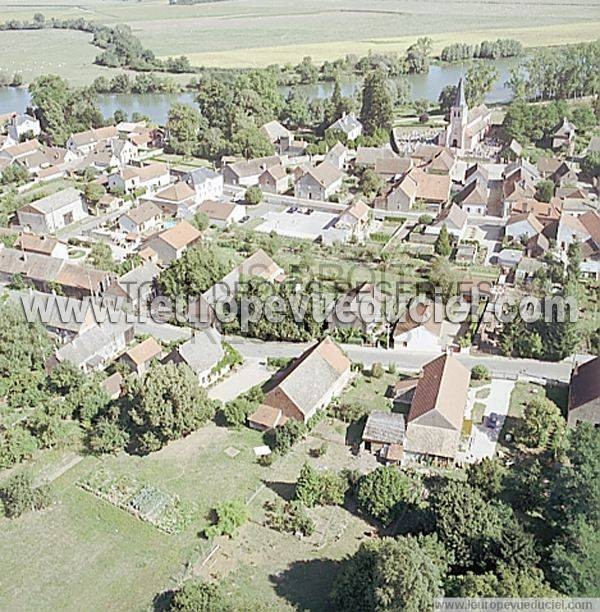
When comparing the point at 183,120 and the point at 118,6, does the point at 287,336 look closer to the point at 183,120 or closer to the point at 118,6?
the point at 183,120

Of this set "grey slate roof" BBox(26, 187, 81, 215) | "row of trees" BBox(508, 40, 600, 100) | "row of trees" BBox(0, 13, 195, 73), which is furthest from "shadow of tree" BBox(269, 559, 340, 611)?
"row of trees" BBox(0, 13, 195, 73)

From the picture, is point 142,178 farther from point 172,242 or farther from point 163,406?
point 163,406

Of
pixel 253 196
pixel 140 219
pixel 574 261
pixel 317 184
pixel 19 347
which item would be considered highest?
pixel 317 184

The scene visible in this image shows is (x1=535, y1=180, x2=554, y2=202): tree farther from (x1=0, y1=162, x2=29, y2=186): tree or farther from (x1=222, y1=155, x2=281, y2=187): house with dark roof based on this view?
(x1=0, y1=162, x2=29, y2=186): tree

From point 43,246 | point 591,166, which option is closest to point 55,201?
point 43,246

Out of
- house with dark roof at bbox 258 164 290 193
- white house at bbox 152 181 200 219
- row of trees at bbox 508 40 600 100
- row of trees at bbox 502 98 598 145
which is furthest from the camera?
row of trees at bbox 508 40 600 100

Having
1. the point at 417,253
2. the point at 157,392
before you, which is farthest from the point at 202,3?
the point at 157,392
